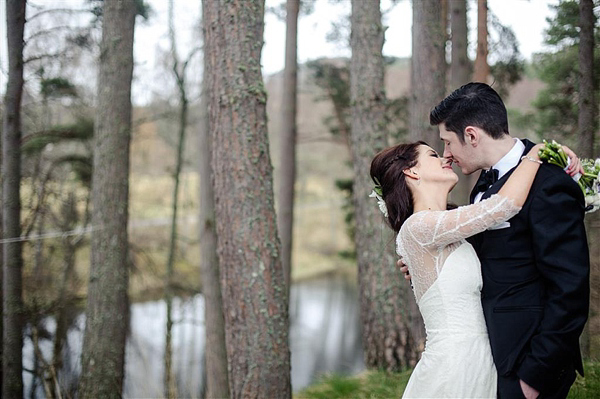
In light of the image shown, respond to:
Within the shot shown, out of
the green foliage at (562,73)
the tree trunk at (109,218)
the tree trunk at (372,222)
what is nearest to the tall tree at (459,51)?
the green foliage at (562,73)

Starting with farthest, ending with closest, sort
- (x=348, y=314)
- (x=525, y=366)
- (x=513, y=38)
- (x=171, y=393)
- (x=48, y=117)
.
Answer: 1. (x=348, y=314)
2. (x=48, y=117)
3. (x=513, y=38)
4. (x=171, y=393)
5. (x=525, y=366)

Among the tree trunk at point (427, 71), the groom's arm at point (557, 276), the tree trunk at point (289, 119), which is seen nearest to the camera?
the groom's arm at point (557, 276)

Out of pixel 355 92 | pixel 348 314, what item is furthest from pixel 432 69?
pixel 348 314

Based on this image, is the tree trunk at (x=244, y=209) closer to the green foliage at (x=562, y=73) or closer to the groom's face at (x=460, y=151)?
the groom's face at (x=460, y=151)

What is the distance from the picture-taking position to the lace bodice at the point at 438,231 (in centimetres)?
224

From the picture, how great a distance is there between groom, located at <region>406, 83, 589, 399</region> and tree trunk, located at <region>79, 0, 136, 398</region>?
17.7 ft

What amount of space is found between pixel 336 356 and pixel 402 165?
1414 centimetres

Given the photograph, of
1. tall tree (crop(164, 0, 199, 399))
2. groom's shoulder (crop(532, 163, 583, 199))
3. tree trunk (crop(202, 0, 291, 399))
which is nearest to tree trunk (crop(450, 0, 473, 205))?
tree trunk (crop(202, 0, 291, 399))

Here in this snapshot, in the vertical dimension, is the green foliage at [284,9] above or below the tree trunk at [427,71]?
above

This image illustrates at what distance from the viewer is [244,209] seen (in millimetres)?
4246

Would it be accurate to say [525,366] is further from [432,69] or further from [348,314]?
[348,314]

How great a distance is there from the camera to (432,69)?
618 centimetres

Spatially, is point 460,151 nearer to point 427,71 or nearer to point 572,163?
point 572,163

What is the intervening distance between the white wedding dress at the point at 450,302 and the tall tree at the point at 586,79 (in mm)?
3511
